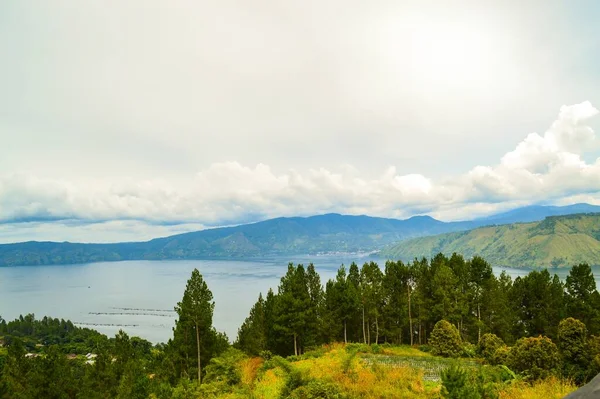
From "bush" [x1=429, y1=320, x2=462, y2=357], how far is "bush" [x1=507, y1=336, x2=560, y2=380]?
13207mm

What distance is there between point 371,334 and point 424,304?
9.50m

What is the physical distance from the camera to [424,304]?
40.2 metres

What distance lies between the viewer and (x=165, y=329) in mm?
141000

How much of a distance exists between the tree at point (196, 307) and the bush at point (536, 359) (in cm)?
2339

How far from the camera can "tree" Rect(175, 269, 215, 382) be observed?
30094 millimetres

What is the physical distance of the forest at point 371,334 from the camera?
18.2m

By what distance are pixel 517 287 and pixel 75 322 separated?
189 meters

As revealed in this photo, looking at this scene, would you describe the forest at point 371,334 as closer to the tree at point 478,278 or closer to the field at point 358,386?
the tree at point 478,278

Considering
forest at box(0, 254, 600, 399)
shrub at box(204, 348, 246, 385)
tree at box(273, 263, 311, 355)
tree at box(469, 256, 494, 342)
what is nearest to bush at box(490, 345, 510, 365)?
forest at box(0, 254, 600, 399)

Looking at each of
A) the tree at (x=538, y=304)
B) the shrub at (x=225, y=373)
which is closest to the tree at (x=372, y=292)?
the tree at (x=538, y=304)

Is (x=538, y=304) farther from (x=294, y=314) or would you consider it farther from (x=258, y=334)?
(x=258, y=334)

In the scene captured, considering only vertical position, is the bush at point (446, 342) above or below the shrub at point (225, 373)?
below

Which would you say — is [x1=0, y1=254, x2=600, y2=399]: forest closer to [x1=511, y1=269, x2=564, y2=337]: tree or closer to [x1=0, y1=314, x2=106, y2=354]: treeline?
[x1=511, y1=269, x2=564, y2=337]: tree

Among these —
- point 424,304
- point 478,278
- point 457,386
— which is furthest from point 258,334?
point 457,386
